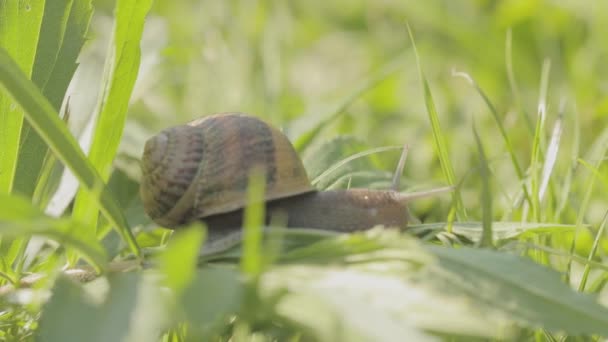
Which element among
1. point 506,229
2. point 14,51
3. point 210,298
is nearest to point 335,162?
point 506,229

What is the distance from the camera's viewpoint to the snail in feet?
5.34

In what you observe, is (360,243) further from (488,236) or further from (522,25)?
(522,25)

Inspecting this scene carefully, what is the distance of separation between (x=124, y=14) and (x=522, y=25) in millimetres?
2698

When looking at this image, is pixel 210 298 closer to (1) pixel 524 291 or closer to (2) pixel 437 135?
(1) pixel 524 291

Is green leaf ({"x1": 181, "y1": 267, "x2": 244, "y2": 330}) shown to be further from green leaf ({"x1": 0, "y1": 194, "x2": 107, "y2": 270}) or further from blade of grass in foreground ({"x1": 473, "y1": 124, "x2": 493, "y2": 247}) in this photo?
blade of grass in foreground ({"x1": 473, "y1": 124, "x2": 493, "y2": 247})

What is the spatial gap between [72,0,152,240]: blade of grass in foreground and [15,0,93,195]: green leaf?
11 centimetres

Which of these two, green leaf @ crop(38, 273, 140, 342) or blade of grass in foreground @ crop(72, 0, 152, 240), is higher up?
blade of grass in foreground @ crop(72, 0, 152, 240)

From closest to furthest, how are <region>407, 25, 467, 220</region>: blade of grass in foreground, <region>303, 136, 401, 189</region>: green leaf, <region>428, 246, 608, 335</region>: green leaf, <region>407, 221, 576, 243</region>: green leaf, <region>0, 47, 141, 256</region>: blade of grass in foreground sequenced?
<region>428, 246, 608, 335</region>: green leaf
<region>0, 47, 141, 256</region>: blade of grass in foreground
<region>407, 221, 576, 243</region>: green leaf
<region>407, 25, 467, 220</region>: blade of grass in foreground
<region>303, 136, 401, 189</region>: green leaf

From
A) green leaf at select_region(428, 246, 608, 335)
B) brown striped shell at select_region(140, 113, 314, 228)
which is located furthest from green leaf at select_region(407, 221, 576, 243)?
brown striped shell at select_region(140, 113, 314, 228)

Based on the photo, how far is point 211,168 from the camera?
1.66m

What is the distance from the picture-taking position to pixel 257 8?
152 inches

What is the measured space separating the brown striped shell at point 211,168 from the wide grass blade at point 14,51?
29 centimetres

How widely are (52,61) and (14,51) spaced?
0.23 ft

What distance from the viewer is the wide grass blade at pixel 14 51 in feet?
4.86
